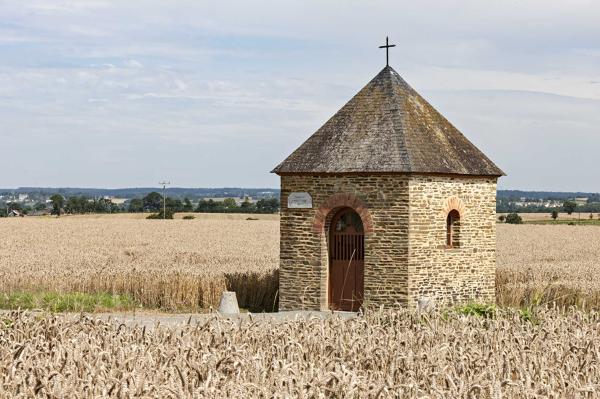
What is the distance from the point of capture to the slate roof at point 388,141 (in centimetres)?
2253

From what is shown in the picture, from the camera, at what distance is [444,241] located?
2298cm

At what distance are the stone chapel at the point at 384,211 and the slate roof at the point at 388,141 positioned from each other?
28 millimetres

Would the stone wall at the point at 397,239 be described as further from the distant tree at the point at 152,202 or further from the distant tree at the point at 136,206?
the distant tree at the point at 136,206

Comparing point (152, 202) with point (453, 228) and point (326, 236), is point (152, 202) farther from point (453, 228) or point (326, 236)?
point (453, 228)

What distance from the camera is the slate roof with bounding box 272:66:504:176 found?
73.9 feet

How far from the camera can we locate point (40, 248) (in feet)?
135

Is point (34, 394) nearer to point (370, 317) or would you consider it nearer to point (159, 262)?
point (370, 317)

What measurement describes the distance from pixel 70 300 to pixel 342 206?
7255 millimetres

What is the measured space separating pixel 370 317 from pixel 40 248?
30.1 meters

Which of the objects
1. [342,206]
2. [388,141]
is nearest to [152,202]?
[342,206]

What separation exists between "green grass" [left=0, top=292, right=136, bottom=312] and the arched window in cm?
812

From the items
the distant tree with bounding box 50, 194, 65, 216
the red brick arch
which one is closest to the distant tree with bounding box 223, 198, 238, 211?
the distant tree with bounding box 50, 194, 65, 216

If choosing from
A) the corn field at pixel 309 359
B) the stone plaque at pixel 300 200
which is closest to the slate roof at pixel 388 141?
the stone plaque at pixel 300 200

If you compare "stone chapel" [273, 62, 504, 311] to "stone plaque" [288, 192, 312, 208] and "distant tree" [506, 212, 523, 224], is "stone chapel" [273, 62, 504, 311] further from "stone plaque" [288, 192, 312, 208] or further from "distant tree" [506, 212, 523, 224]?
"distant tree" [506, 212, 523, 224]
